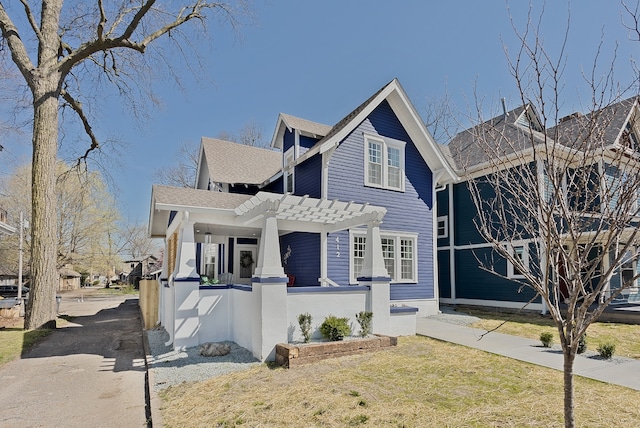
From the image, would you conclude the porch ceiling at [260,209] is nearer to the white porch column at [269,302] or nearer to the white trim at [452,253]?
the white porch column at [269,302]

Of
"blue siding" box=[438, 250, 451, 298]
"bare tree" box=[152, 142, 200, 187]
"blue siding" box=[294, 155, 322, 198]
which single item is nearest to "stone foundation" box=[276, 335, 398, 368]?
"blue siding" box=[294, 155, 322, 198]

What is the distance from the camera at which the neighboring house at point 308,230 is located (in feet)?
25.7

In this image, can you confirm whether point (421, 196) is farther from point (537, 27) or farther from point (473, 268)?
point (537, 27)

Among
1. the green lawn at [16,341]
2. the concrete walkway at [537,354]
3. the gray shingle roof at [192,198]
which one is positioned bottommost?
the green lawn at [16,341]

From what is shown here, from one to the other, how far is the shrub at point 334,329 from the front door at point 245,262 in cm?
701

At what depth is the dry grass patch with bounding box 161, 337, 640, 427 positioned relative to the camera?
4.36 metres

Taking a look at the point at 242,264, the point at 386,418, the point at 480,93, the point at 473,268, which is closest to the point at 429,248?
the point at 473,268

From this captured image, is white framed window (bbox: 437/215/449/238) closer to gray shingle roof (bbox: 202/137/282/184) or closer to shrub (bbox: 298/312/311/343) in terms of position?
gray shingle roof (bbox: 202/137/282/184)

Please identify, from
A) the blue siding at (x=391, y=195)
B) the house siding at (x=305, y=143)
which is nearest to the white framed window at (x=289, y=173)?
the house siding at (x=305, y=143)

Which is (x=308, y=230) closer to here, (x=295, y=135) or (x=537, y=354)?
(x=295, y=135)

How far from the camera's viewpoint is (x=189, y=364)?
23.1ft

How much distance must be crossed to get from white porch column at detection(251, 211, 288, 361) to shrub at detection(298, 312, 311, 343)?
401mm

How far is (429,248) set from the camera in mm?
13742

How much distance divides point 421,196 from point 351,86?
28.2 ft
